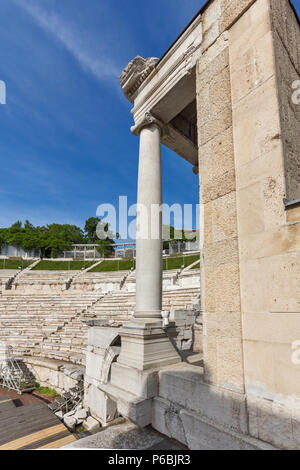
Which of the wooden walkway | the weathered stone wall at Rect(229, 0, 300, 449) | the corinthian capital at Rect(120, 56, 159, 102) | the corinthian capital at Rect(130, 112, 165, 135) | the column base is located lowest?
the wooden walkway

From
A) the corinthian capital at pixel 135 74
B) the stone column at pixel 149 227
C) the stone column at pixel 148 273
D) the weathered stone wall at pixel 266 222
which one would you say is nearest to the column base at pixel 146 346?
the stone column at pixel 148 273

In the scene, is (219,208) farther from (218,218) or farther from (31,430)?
(31,430)

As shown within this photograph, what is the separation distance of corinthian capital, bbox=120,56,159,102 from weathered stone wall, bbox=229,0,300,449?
2.59 metres

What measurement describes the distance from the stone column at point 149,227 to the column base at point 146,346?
327 mm

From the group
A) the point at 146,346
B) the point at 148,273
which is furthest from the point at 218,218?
the point at 146,346

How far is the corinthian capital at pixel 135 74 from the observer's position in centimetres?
560

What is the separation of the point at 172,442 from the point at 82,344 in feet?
39.5

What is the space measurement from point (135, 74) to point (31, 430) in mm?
8553

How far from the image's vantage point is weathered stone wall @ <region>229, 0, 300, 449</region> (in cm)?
230

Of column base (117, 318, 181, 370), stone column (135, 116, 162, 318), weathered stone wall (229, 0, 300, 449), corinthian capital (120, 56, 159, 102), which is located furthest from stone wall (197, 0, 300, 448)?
corinthian capital (120, 56, 159, 102)

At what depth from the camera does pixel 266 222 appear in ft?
8.74

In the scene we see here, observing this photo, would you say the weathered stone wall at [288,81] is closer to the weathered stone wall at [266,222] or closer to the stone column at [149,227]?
the weathered stone wall at [266,222]

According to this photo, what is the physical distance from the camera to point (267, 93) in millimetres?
2914

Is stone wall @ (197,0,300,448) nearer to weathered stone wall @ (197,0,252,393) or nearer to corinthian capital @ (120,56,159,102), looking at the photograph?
weathered stone wall @ (197,0,252,393)
